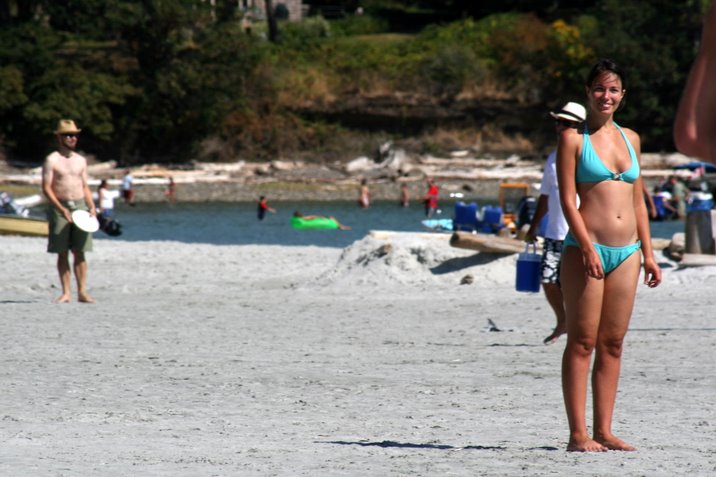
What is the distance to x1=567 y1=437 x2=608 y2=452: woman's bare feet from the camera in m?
5.38

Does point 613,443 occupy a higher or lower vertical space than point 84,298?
higher

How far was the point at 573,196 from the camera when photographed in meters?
Result: 5.37

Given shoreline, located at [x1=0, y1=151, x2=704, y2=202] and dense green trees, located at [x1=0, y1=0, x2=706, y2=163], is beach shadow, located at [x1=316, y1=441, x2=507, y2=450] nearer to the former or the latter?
shoreline, located at [x1=0, y1=151, x2=704, y2=202]

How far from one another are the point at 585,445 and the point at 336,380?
2846 mm

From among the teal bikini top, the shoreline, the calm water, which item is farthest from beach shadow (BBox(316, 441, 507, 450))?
the shoreline

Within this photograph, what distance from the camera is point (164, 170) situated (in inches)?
2657

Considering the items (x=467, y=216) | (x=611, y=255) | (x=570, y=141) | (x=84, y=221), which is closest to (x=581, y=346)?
(x=611, y=255)

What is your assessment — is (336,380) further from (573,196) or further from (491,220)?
(491,220)

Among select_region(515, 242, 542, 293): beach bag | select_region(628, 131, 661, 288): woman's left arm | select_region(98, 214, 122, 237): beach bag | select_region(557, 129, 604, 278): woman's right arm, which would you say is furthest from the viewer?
select_region(98, 214, 122, 237): beach bag

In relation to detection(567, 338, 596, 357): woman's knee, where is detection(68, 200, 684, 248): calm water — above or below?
below

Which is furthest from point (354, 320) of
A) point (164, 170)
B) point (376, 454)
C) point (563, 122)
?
point (164, 170)

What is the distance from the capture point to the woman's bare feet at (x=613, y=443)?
543 cm

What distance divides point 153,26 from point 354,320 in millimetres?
59443

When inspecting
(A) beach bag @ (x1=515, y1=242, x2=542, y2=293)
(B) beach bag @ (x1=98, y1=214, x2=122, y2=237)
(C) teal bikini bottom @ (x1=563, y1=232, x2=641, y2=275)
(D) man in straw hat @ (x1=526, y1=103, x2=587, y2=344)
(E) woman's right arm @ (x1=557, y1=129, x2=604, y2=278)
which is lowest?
(B) beach bag @ (x1=98, y1=214, x2=122, y2=237)
